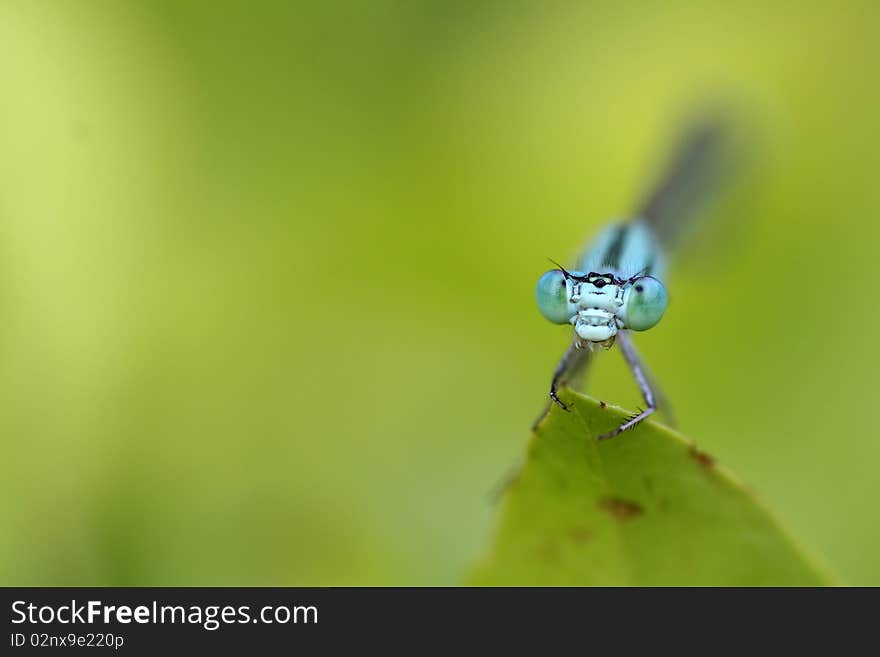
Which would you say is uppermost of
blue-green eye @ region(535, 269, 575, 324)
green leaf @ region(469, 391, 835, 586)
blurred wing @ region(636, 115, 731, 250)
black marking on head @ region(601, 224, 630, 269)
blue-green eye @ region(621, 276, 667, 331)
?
blurred wing @ region(636, 115, 731, 250)

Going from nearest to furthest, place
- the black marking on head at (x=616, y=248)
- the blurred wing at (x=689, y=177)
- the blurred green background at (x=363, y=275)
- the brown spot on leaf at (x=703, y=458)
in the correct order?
the brown spot on leaf at (x=703, y=458) < the blurred green background at (x=363, y=275) < the black marking on head at (x=616, y=248) < the blurred wing at (x=689, y=177)

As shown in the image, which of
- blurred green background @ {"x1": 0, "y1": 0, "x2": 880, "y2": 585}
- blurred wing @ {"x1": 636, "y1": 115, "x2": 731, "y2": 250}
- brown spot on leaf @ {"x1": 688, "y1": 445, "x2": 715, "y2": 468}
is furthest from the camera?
blurred wing @ {"x1": 636, "y1": 115, "x2": 731, "y2": 250}

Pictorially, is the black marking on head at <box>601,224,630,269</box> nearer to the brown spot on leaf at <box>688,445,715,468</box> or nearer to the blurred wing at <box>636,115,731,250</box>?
the blurred wing at <box>636,115,731,250</box>

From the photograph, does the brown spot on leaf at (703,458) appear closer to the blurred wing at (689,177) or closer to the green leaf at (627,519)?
the green leaf at (627,519)

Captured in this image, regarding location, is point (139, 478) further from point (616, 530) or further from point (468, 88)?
point (468, 88)

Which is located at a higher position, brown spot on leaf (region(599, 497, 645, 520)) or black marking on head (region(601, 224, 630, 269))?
black marking on head (region(601, 224, 630, 269))

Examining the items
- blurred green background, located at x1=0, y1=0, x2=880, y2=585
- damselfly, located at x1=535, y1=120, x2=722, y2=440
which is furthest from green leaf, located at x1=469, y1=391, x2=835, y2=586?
blurred green background, located at x1=0, y1=0, x2=880, y2=585

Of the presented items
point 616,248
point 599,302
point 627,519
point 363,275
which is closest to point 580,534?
point 627,519

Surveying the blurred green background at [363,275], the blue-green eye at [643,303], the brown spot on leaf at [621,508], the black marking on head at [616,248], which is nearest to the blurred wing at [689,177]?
the blurred green background at [363,275]

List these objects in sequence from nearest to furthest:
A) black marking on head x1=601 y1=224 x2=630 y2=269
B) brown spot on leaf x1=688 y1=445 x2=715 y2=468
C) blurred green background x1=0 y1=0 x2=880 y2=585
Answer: brown spot on leaf x1=688 y1=445 x2=715 y2=468 < blurred green background x1=0 y1=0 x2=880 y2=585 < black marking on head x1=601 y1=224 x2=630 y2=269
